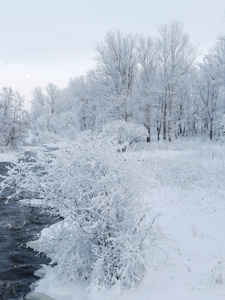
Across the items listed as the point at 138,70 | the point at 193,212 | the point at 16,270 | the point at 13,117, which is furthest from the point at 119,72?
the point at 16,270

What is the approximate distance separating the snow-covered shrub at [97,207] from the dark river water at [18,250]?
2.40 feet

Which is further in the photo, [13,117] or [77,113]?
[77,113]

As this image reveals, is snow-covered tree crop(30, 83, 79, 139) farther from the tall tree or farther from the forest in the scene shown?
the forest

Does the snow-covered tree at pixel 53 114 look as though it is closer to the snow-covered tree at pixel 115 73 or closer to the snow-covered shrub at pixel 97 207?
the snow-covered tree at pixel 115 73

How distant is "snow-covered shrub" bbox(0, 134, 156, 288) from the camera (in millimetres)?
4445

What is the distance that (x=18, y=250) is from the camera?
6.78 meters

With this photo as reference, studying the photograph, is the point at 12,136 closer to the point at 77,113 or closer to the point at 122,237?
the point at 77,113

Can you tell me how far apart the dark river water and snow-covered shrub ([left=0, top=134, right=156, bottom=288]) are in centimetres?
73

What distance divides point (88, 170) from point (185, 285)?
7.81 ft

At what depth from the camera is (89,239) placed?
15.6 ft

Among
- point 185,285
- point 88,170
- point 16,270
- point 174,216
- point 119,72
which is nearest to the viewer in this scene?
point 185,285

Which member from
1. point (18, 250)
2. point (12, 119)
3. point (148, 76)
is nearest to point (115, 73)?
point (148, 76)

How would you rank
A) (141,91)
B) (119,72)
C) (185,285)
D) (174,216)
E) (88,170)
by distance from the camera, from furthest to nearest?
1. (141,91)
2. (119,72)
3. (174,216)
4. (88,170)
5. (185,285)

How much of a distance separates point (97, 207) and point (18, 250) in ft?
11.4
